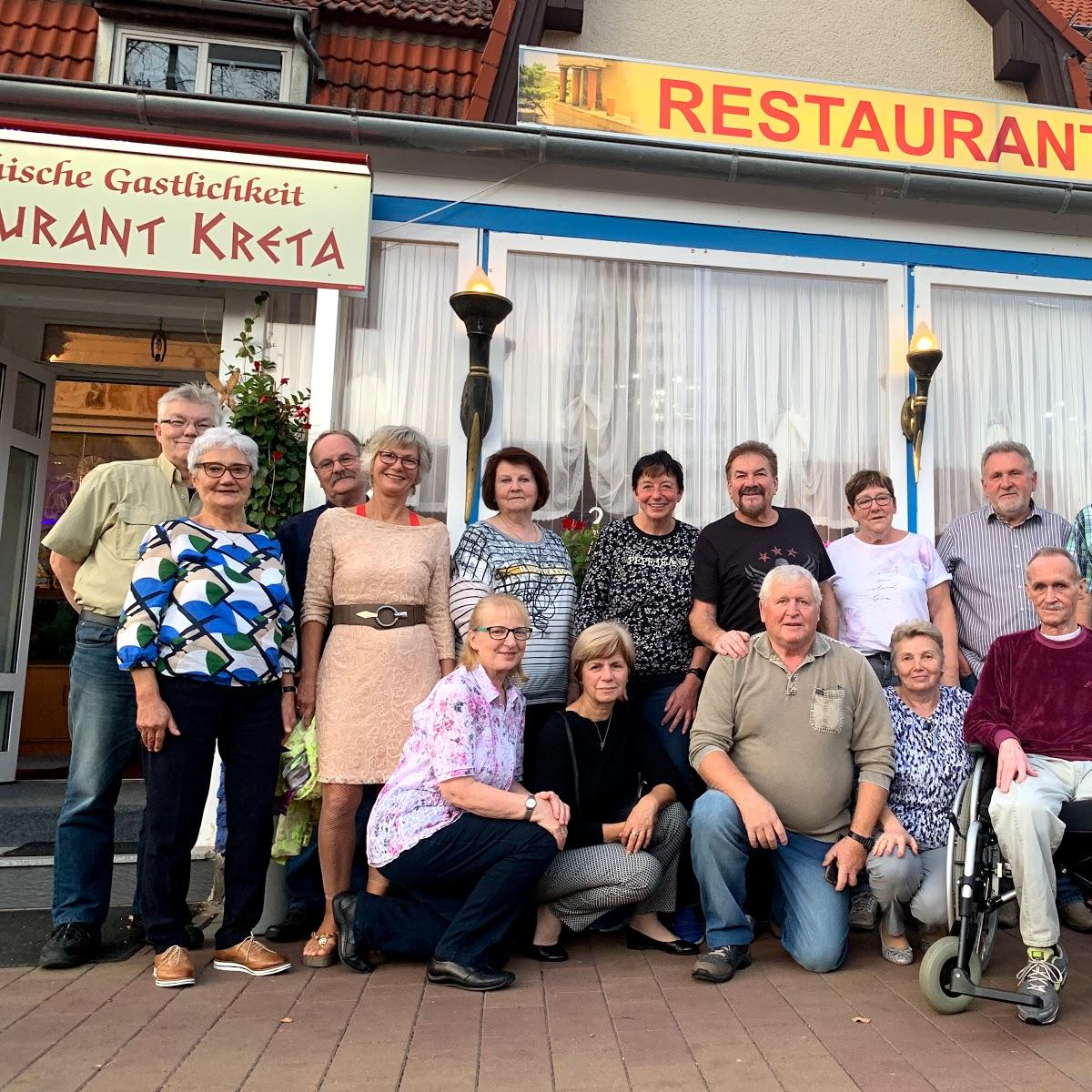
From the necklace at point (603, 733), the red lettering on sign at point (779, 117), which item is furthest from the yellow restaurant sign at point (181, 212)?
the necklace at point (603, 733)

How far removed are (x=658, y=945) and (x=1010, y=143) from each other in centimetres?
456

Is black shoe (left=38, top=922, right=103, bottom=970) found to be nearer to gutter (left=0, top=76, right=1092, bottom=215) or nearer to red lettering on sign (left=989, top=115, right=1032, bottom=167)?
gutter (left=0, top=76, right=1092, bottom=215)

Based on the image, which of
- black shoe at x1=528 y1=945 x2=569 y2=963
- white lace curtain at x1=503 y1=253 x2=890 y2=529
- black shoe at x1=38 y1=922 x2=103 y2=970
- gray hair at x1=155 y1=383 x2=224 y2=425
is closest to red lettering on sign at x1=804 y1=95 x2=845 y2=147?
white lace curtain at x1=503 y1=253 x2=890 y2=529

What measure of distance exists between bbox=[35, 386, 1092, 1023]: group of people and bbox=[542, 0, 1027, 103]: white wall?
4041 millimetres

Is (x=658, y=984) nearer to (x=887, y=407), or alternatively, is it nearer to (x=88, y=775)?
(x=88, y=775)

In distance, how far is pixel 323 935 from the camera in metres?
3.40

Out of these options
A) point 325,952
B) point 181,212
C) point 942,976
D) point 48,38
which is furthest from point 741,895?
point 48,38

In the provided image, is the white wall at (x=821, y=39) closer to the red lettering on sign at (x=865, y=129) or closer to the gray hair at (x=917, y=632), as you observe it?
the red lettering on sign at (x=865, y=129)

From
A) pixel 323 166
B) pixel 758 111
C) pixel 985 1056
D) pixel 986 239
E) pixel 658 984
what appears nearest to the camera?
pixel 985 1056

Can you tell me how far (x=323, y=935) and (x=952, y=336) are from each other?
4.62m

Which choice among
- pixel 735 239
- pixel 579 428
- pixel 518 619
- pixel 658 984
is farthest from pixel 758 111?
pixel 658 984

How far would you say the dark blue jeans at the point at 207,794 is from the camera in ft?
10.3

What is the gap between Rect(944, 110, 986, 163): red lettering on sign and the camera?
530 centimetres

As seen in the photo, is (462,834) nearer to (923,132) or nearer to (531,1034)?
(531,1034)
